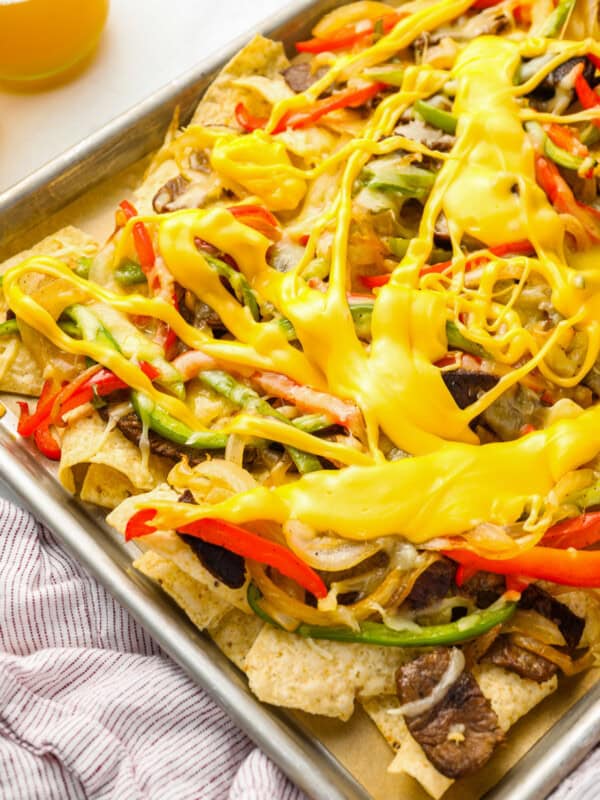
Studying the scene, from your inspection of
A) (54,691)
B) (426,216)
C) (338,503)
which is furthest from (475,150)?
(54,691)

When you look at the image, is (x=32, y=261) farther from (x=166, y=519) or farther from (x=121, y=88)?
(x=121, y=88)

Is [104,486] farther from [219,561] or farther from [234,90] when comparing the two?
[234,90]

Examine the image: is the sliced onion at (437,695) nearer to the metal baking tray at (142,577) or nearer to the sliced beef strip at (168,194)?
the metal baking tray at (142,577)

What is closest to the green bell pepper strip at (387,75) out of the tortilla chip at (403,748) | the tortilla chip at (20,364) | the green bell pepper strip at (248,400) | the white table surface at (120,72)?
the white table surface at (120,72)

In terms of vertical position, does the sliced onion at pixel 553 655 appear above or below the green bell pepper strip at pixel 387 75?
below

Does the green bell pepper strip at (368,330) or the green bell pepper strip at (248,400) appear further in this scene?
the green bell pepper strip at (368,330)

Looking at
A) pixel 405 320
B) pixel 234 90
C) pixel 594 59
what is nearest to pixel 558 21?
pixel 594 59

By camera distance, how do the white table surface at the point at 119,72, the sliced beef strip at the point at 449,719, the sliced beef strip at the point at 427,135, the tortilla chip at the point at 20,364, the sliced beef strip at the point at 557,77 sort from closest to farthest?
the sliced beef strip at the point at 449,719, the tortilla chip at the point at 20,364, the sliced beef strip at the point at 427,135, the sliced beef strip at the point at 557,77, the white table surface at the point at 119,72

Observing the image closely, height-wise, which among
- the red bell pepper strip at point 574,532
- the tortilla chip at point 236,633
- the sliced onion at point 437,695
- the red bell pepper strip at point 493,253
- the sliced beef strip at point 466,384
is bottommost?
the red bell pepper strip at point 574,532
